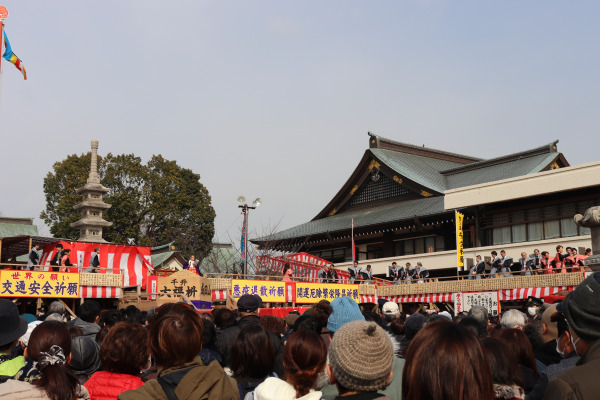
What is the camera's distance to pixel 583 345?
94.9 inches

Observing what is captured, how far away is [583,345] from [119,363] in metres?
2.77

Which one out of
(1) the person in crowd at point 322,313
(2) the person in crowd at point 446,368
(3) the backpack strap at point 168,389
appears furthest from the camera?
(1) the person in crowd at point 322,313

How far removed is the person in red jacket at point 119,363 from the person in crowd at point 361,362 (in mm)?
1561

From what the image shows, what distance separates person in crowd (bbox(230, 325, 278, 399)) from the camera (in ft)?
13.5

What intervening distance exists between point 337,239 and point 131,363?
111ft

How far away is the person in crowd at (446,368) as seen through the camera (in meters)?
2.22

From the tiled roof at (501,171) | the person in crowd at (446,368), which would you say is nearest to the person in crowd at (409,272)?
the tiled roof at (501,171)

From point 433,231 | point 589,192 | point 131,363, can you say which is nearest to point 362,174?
point 433,231

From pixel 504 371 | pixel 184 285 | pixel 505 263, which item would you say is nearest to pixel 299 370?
pixel 504 371

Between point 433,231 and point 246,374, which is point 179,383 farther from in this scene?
point 433,231

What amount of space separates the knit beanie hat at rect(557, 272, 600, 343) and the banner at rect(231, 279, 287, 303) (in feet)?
57.7

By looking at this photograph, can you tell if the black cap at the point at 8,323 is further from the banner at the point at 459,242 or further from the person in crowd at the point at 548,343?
the banner at the point at 459,242

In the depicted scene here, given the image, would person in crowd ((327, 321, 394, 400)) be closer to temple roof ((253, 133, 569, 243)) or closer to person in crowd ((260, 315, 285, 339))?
person in crowd ((260, 315, 285, 339))

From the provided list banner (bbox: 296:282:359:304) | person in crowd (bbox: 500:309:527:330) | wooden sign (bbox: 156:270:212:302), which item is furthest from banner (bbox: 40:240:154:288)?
person in crowd (bbox: 500:309:527:330)
